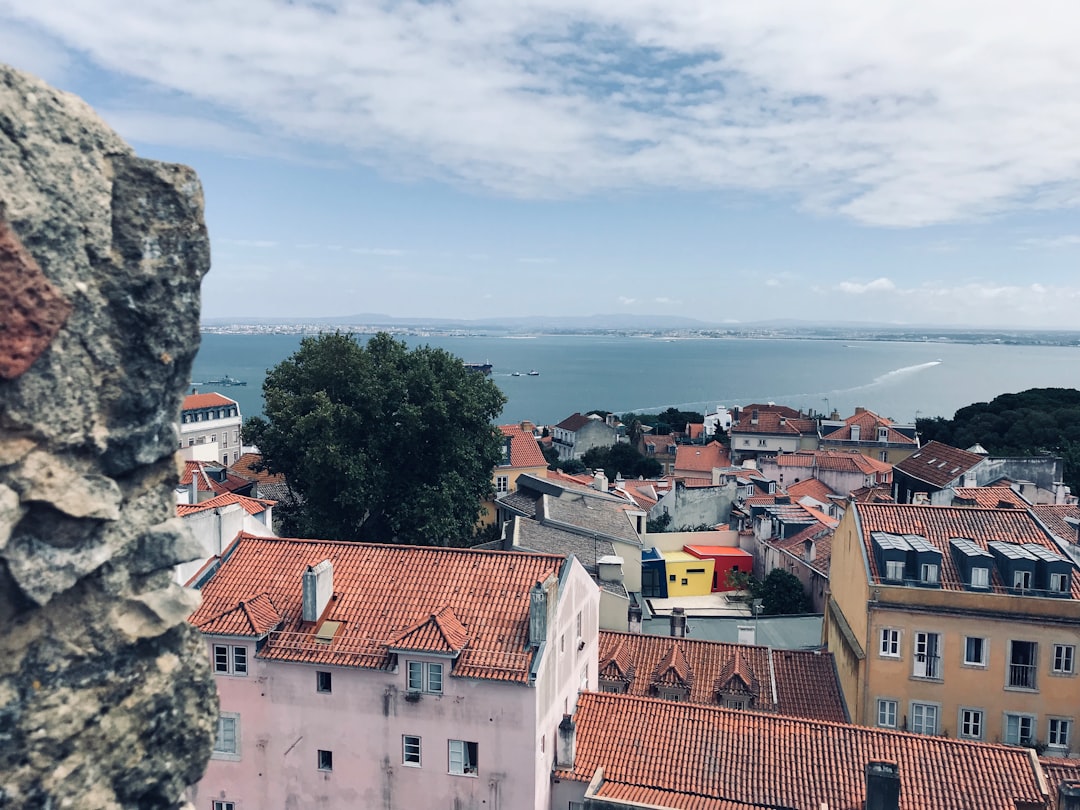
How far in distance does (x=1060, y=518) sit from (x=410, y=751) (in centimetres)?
3237

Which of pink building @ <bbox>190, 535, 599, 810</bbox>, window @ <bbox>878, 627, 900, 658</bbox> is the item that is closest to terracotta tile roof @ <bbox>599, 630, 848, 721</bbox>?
window @ <bbox>878, 627, 900, 658</bbox>

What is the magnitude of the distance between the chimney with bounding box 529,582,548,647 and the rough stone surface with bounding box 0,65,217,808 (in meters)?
11.8

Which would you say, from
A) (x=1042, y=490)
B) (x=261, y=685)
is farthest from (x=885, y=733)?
(x=1042, y=490)

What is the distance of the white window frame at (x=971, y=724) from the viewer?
25703mm

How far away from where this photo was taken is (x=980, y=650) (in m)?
25.9

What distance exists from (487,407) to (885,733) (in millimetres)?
24239

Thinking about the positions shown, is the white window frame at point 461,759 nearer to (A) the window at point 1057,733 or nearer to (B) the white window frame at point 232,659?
(B) the white window frame at point 232,659

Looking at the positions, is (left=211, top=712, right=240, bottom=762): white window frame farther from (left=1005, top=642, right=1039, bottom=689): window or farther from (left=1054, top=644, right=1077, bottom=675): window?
(left=1054, top=644, right=1077, bottom=675): window

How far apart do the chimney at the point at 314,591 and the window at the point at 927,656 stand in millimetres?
17558

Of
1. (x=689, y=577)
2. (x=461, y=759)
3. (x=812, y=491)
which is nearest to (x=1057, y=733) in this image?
(x=461, y=759)

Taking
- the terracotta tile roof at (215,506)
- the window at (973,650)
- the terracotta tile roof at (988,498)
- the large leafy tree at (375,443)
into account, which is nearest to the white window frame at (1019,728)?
the window at (973,650)

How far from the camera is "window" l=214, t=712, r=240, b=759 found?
21.0 m

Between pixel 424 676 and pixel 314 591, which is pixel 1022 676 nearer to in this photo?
pixel 424 676

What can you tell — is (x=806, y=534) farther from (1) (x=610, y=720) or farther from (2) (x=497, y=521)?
(1) (x=610, y=720)
